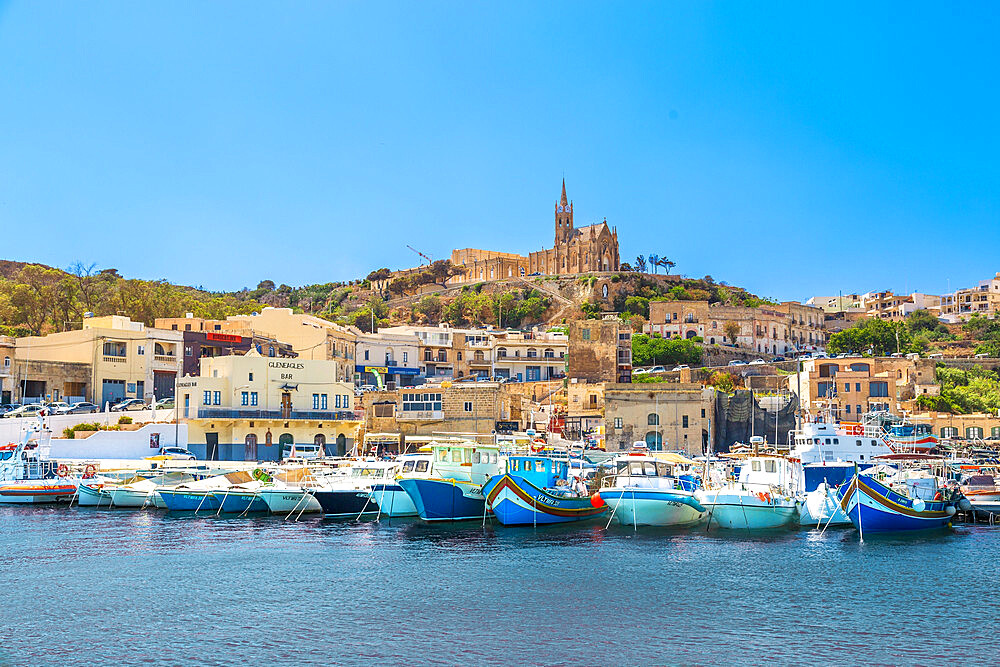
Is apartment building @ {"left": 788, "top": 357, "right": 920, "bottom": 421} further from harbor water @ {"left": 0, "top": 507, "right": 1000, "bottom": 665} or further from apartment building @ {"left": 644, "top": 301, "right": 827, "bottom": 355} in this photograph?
harbor water @ {"left": 0, "top": 507, "right": 1000, "bottom": 665}

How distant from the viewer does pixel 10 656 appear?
17469 mm

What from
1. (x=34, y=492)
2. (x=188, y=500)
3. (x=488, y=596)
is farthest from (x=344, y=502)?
(x=488, y=596)

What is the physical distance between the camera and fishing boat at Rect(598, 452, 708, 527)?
33094 millimetres

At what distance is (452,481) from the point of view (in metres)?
33.9

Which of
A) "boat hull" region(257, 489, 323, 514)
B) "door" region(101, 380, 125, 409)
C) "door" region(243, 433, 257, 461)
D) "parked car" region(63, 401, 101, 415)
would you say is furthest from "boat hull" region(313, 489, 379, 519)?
"door" region(101, 380, 125, 409)

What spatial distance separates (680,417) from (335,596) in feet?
123

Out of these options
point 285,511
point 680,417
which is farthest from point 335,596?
point 680,417

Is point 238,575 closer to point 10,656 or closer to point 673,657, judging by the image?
point 10,656

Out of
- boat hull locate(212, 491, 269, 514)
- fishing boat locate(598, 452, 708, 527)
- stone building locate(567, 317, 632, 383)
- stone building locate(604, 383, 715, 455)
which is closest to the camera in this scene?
fishing boat locate(598, 452, 708, 527)

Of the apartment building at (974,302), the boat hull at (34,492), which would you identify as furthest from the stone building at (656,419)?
the apartment building at (974,302)

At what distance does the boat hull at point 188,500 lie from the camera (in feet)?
122

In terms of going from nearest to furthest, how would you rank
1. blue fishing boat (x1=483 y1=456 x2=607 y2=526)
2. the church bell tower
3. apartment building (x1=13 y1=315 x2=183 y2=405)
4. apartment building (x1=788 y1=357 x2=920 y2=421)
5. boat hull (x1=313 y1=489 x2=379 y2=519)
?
blue fishing boat (x1=483 y1=456 x2=607 y2=526) → boat hull (x1=313 y1=489 x2=379 y2=519) → apartment building (x1=13 y1=315 x2=183 y2=405) → apartment building (x1=788 y1=357 x2=920 y2=421) → the church bell tower

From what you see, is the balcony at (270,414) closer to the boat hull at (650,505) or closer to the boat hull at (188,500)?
the boat hull at (188,500)

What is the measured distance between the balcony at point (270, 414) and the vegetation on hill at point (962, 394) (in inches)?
1621
